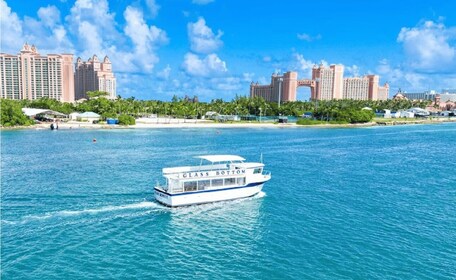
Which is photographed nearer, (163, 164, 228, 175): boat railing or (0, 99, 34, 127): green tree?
(163, 164, 228, 175): boat railing

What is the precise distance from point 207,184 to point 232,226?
8.04 metres

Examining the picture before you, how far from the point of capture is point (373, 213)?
4250 centimetres

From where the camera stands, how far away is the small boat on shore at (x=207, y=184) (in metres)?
42.6

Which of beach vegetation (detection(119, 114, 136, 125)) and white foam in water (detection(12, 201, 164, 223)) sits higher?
beach vegetation (detection(119, 114, 136, 125))

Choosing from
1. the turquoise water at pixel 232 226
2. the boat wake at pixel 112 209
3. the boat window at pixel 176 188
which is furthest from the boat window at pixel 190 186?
the turquoise water at pixel 232 226

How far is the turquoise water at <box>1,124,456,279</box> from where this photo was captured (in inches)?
1154

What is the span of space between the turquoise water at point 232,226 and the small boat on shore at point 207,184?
1.12 metres

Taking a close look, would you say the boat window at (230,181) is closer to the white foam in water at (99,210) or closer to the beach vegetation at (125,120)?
the white foam in water at (99,210)

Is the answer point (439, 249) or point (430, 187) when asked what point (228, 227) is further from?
point (430, 187)

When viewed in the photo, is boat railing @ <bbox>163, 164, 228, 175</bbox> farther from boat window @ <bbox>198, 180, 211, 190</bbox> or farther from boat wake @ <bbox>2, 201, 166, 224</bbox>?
boat wake @ <bbox>2, 201, 166, 224</bbox>

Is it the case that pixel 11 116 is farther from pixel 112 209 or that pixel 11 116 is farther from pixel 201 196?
pixel 201 196

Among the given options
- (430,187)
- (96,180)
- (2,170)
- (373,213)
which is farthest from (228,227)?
(2,170)

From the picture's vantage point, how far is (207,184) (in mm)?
44375

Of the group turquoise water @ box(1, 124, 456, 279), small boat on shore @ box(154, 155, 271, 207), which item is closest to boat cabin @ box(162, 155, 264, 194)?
small boat on shore @ box(154, 155, 271, 207)
